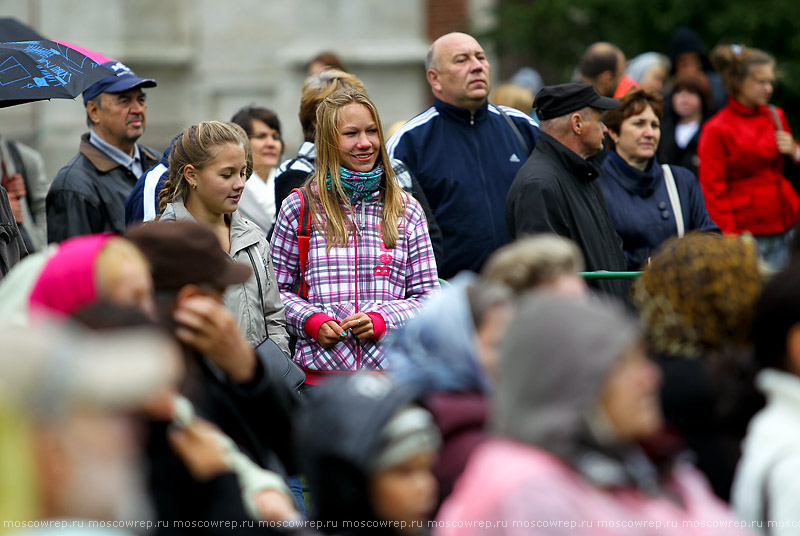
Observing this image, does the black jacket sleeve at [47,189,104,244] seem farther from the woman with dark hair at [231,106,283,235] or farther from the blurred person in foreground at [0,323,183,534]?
the blurred person in foreground at [0,323,183,534]

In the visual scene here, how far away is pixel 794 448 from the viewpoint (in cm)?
302

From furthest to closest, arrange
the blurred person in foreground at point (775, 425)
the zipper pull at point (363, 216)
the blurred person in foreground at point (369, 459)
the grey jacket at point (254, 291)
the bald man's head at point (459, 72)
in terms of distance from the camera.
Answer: the bald man's head at point (459, 72) → the zipper pull at point (363, 216) → the grey jacket at point (254, 291) → the blurred person in foreground at point (775, 425) → the blurred person in foreground at point (369, 459)

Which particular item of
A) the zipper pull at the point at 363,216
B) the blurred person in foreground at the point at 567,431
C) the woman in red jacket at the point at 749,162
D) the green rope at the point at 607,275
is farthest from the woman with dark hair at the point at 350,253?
the woman in red jacket at the point at 749,162

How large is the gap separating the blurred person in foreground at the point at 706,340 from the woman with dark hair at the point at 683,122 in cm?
580

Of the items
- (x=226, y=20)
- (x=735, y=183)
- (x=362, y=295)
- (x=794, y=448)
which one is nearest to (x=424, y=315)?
(x=794, y=448)

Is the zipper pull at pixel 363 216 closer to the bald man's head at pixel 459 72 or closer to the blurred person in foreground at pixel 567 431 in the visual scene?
the bald man's head at pixel 459 72

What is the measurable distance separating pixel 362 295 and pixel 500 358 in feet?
9.70

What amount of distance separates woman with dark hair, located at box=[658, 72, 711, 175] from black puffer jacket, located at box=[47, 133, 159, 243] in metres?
4.34

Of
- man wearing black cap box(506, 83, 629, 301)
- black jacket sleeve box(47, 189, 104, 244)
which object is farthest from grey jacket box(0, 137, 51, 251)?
man wearing black cap box(506, 83, 629, 301)

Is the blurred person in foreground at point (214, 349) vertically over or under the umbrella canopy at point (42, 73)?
under

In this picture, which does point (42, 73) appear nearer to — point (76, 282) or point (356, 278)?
point (356, 278)

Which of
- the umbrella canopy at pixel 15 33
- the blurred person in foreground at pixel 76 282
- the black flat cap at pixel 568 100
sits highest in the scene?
the umbrella canopy at pixel 15 33

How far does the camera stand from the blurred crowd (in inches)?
87.0

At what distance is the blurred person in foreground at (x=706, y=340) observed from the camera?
3.28 metres
